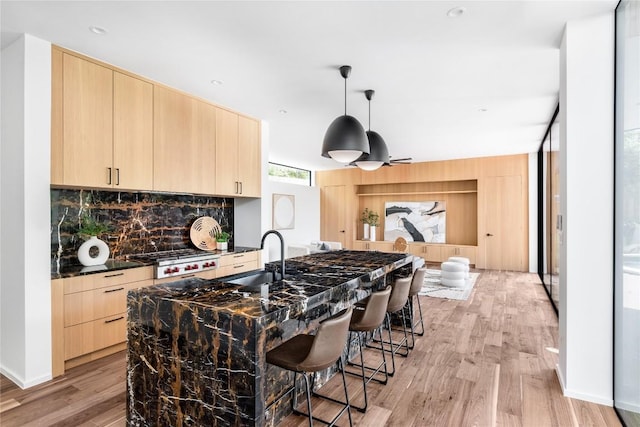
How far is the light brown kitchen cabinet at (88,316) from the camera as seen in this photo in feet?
9.37

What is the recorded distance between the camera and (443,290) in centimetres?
611

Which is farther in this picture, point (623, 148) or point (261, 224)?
point (261, 224)

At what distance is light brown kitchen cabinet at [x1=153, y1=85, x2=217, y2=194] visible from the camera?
3768 millimetres

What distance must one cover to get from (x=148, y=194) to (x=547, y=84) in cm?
481

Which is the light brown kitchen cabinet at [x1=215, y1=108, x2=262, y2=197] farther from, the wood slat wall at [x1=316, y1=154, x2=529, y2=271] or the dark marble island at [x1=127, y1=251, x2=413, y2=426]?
the wood slat wall at [x1=316, y1=154, x2=529, y2=271]

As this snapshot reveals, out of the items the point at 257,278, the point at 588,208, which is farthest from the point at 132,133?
the point at 588,208

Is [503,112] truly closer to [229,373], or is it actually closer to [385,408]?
[385,408]

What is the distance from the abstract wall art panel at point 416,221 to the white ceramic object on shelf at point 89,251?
782cm

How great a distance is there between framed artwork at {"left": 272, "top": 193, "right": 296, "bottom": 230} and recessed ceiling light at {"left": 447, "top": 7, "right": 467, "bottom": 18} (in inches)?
250

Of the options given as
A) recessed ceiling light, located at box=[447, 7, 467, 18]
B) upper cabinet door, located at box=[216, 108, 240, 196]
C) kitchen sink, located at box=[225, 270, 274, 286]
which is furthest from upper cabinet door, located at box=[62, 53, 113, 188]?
recessed ceiling light, located at box=[447, 7, 467, 18]

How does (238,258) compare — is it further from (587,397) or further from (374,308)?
(587,397)

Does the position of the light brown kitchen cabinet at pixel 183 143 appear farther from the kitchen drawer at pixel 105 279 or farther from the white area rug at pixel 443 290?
the white area rug at pixel 443 290

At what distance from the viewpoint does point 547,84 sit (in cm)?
379

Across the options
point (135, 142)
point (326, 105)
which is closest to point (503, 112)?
point (326, 105)
